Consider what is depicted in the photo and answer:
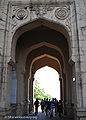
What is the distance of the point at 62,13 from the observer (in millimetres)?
6980

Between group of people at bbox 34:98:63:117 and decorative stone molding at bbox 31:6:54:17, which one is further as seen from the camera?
group of people at bbox 34:98:63:117


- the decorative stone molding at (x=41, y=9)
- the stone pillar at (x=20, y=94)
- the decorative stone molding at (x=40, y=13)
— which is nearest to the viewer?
the decorative stone molding at (x=40, y=13)

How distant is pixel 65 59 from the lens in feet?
34.2

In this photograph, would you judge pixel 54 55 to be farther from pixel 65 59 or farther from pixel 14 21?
pixel 14 21

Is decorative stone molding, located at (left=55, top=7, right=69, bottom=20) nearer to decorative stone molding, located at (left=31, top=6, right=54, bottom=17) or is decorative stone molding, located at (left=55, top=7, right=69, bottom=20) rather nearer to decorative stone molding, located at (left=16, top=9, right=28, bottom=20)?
decorative stone molding, located at (left=31, top=6, right=54, bottom=17)

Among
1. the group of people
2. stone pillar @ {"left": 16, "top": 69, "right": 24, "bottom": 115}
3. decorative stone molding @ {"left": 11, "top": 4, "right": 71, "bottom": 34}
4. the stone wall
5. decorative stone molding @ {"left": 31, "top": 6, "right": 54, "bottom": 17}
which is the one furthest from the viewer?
the group of people

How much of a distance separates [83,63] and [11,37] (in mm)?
3280

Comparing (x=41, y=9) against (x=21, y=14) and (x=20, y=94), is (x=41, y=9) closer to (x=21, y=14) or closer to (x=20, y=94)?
(x=21, y=14)

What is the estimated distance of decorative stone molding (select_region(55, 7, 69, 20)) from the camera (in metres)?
6.95

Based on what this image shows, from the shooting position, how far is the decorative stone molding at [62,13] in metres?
6.95

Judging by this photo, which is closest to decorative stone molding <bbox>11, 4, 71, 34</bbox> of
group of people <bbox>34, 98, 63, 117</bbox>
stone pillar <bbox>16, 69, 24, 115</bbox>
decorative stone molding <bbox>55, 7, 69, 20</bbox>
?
decorative stone molding <bbox>55, 7, 69, 20</bbox>

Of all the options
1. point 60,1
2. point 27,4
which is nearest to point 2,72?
point 27,4

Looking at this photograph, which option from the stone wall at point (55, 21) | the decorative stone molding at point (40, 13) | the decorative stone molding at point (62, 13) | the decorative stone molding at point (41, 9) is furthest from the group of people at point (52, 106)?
the decorative stone molding at point (41, 9)

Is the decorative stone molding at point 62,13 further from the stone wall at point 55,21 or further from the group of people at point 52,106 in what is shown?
the group of people at point 52,106
